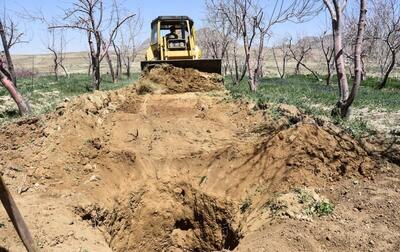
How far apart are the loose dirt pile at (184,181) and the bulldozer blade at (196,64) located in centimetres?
359

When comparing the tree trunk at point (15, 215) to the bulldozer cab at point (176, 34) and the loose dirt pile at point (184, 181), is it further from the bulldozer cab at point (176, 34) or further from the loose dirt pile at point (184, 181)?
the bulldozer cab at point (176, 34)

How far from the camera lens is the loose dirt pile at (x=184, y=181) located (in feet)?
17.0

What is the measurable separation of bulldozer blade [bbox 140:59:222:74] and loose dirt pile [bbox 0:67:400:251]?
3.59 m

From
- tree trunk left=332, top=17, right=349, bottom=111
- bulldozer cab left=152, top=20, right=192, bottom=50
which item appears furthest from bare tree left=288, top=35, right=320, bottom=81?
tree trunk left=332, top=17, right=349, bottom=111

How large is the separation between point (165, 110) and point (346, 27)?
79.1 ft

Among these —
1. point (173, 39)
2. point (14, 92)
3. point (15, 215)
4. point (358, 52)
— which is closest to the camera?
point (15, 215)

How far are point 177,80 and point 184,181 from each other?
5452mm

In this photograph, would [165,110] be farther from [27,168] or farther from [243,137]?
[27,168]

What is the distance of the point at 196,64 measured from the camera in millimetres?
12391

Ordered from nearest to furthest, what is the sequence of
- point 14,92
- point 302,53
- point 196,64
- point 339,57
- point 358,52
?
point 358,52
point 339,57
point 14,92
point 196,64
point 302,53

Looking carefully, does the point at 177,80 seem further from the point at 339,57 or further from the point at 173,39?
the point at 339,57

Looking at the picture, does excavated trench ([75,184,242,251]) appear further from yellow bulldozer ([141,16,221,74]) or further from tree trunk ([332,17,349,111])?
yellow bulldozer ([141,16,221,74])

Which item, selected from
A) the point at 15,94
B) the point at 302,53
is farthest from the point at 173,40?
the point at 302,53

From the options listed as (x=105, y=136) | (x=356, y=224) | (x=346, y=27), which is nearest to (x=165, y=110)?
(x=105, y=136)
